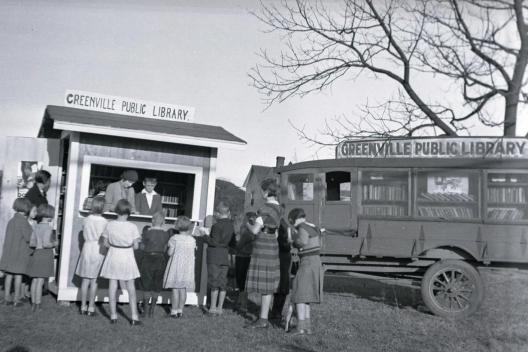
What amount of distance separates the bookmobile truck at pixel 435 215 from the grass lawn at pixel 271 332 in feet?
2.37

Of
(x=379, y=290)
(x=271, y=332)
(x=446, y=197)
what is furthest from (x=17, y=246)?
(x=379, y=290)

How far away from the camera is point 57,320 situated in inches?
281

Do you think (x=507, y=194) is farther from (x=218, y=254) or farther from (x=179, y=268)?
(x=179, y=268)

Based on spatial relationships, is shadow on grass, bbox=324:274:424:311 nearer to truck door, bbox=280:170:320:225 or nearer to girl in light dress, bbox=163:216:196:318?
truck door, bbox=280:170:320:225

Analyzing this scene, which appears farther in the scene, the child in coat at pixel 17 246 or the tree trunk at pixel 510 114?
the tree trunk at pixel 510 114

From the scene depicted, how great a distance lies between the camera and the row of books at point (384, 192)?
381 inches

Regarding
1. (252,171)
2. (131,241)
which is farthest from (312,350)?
(252,171)

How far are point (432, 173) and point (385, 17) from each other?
6.64m

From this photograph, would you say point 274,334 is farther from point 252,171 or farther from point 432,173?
point 252,171

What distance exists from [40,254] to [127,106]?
10.3ft

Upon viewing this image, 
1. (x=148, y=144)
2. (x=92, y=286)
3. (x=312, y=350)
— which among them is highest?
(x=148, y=144)

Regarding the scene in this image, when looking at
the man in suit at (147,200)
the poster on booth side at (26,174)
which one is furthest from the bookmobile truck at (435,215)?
the poster on booth side at (26,174)

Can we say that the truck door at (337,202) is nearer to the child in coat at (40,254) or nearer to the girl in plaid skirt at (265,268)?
the girl in plaid skirt at (265,268)

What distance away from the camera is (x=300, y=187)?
10648mm
